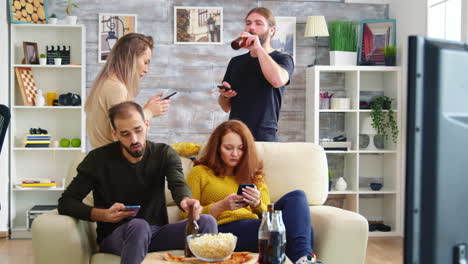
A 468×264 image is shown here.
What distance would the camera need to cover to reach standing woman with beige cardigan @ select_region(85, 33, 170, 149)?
2883 millimetres

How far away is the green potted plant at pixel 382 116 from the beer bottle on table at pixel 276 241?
12.0 feet

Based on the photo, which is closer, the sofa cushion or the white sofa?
the white sofa

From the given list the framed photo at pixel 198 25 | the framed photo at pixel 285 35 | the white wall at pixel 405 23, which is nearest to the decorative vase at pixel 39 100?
the framed photo at pixel 198 25

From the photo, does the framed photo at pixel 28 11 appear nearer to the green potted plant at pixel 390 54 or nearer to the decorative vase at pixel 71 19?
the decorative vase at pixel 71 19

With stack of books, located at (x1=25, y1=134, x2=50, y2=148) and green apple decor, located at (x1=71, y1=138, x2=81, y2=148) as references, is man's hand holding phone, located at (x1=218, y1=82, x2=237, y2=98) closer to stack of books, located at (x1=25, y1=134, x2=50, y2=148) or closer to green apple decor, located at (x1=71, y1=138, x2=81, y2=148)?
green apple decor, located at (x1=71, y1=138, x2=81, y2=148)

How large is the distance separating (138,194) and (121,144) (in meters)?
0.25

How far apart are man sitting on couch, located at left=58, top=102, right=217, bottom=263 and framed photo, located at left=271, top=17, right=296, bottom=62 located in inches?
126

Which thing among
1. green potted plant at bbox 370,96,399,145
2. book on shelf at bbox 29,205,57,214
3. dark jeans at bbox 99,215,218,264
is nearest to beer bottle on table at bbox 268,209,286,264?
dark jeans at bbox 99,215,218,264

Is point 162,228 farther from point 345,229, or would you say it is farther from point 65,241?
point 345,229

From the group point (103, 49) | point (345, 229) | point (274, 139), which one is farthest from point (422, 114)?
point (103, 49)

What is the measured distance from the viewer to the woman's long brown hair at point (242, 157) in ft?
10.0

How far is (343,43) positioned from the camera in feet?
18.9

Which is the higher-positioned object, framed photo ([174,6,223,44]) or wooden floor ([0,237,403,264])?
framed photo ([174,6,223,44])

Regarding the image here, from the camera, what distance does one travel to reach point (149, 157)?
2861 mm
